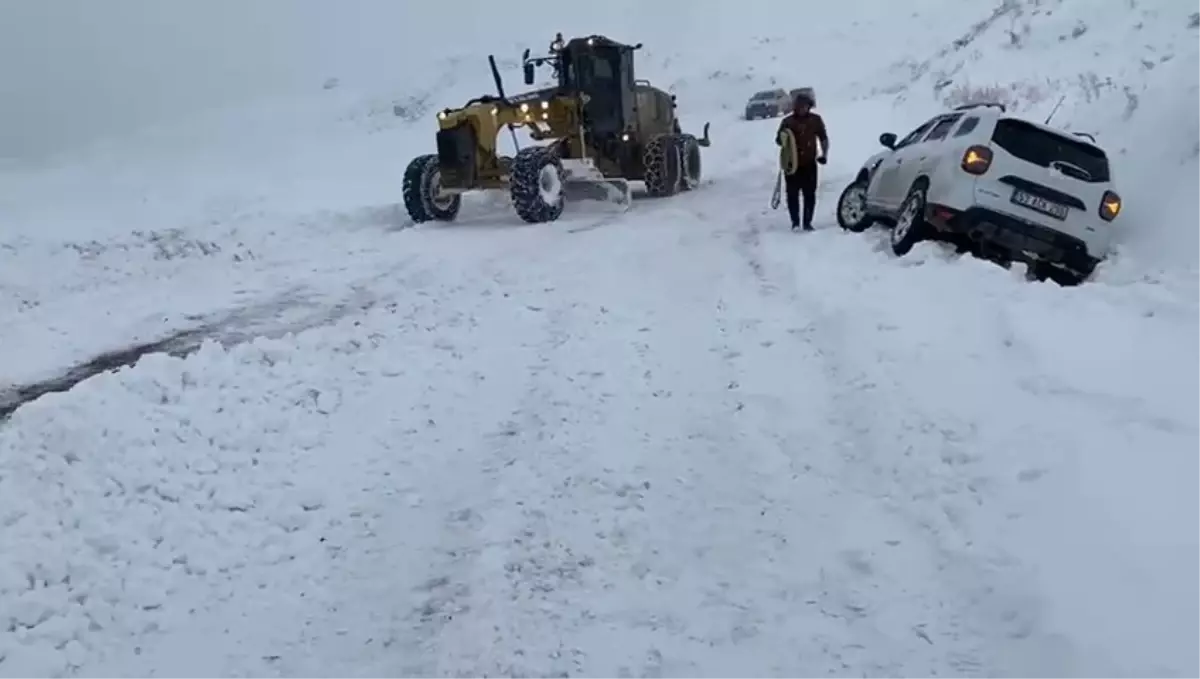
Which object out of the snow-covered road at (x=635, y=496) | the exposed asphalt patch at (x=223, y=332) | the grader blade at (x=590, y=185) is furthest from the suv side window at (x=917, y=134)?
the exposed asphalt patch at (x=223, y=332)

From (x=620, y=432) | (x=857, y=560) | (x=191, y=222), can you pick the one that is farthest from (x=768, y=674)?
(x=191, y=222)

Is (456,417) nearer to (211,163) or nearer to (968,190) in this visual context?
(968,190)

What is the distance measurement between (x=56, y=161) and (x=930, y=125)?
34096 millimetres

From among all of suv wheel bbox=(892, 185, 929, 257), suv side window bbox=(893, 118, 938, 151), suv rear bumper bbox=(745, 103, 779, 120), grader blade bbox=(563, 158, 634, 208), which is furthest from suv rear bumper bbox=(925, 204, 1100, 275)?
suv rear bumper bbox=(745, 103, 779, 120)

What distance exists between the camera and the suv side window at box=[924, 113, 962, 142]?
973cm

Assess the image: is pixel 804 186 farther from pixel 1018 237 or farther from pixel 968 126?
pixel 1018 237

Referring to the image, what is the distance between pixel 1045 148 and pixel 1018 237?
2.92 ft

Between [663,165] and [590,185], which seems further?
[663,165]

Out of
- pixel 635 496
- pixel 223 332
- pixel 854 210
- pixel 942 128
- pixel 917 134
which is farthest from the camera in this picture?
pixel 854 210

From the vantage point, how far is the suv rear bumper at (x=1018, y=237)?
8734 mm

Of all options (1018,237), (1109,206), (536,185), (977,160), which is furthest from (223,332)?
(1109,206)

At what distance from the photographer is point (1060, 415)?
5359 mm

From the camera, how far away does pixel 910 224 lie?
9.39 meters

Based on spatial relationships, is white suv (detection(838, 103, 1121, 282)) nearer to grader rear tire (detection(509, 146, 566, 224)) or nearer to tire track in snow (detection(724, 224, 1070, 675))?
tire track in snow (detection(724, 224, 1070, 675))
